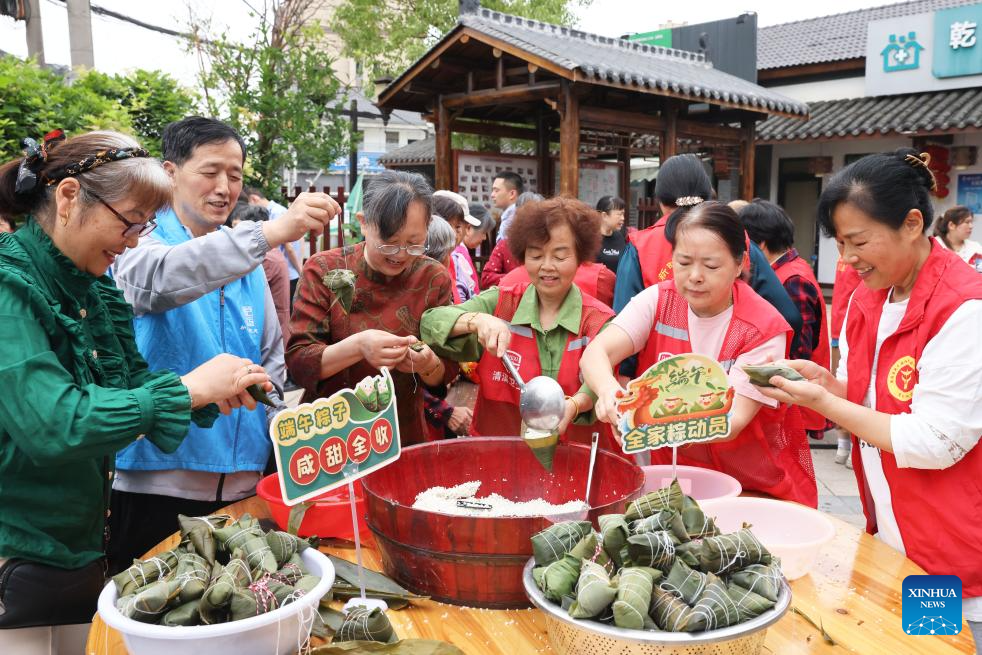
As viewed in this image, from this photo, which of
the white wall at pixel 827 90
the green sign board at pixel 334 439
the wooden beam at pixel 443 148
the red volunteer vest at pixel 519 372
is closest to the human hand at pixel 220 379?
the green sign board at pixel 334 439

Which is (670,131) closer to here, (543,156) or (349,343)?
(543,156)

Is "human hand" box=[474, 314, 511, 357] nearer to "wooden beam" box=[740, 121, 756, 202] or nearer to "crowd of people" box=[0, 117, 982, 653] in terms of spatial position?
"crowd of people" box=[0, 117, 982, 653]

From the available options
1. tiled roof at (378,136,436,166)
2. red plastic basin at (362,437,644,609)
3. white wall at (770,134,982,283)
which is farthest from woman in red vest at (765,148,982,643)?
tiled roof at (378,136,436,166)

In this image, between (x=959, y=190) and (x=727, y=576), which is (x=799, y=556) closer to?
(x=727, y=576)

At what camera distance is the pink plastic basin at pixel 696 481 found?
1977mm

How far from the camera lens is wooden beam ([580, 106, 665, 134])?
7734mm

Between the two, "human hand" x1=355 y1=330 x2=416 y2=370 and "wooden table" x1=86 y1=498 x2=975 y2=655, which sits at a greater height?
"human hand" x1=355 y1=330 x2=416 y2=370

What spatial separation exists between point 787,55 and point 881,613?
1425 cm

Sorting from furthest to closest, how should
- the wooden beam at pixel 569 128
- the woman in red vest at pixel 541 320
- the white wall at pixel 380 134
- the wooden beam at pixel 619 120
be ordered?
the white wall at pixel 380 134
the wooden beam at pixel 619 120
the wooden beam at pixel 569 128
the woman in red vest at pixel 541 320

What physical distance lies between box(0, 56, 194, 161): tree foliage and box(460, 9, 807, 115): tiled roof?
336cm

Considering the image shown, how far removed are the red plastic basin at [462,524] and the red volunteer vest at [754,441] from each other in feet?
1.51

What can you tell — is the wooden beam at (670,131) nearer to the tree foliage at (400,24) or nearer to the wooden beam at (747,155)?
the wooden beam at (747,155)

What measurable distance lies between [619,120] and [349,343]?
21.8 feet

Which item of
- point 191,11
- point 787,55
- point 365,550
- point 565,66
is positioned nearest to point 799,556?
point 365,550
